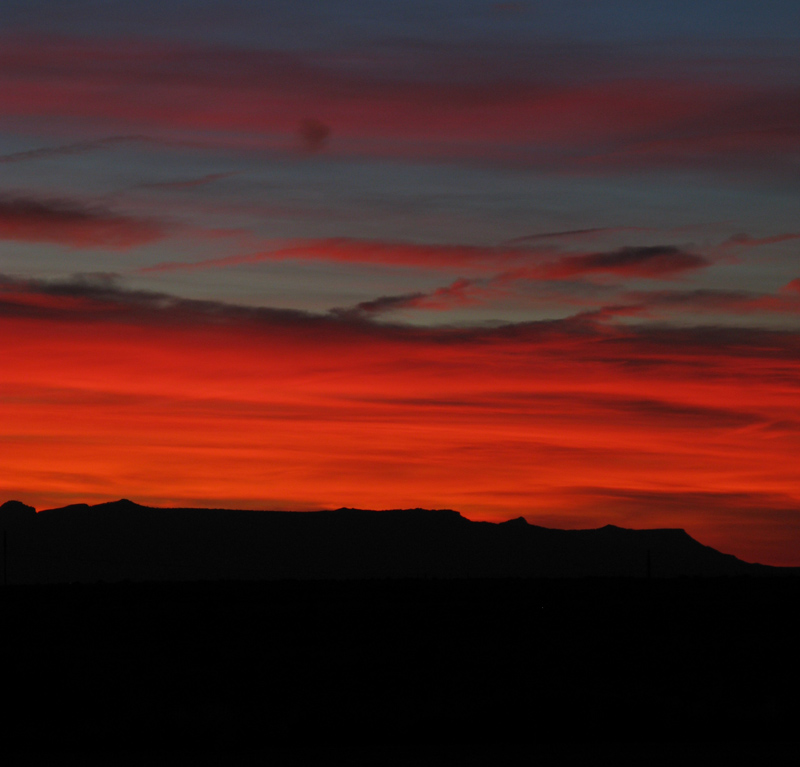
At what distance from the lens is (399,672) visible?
2975cm

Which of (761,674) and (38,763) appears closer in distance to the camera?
(38,763)

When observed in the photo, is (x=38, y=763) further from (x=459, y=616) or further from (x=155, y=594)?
(x=155, y=594)

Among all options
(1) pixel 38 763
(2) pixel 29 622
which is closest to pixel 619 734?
(1) pixel 38 763

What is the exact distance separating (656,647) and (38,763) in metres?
25.5

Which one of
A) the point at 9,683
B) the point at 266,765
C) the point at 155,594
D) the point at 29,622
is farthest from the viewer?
the point at 155,594

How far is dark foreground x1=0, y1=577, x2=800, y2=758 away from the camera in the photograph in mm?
19312

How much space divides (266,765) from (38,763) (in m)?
3.11

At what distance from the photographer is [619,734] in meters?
19.3

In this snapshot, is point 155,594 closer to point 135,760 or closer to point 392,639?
point 392,639

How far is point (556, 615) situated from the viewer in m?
54.0

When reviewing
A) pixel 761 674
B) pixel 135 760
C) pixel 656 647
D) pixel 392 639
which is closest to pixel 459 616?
pixel 392 639

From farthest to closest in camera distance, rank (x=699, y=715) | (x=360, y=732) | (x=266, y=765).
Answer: (x=699, y=715) → (x=360, y=732) → (x=266, y=765)

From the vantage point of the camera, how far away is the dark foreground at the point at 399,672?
760 inches

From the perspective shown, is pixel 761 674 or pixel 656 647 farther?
pixel 656 647
